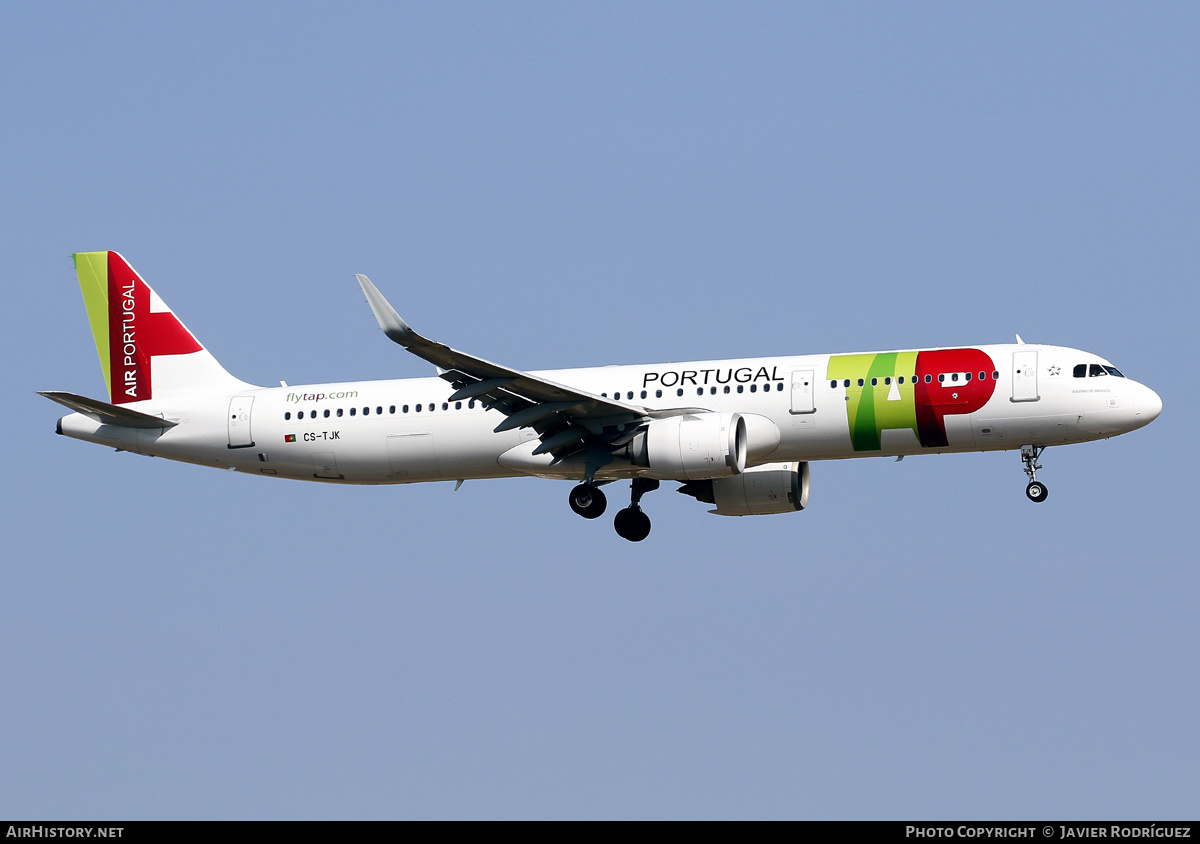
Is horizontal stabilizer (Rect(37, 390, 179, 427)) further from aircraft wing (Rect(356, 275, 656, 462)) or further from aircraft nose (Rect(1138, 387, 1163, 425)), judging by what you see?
Result: aircraft nose (Rect(1138, 387, 1163, 425))

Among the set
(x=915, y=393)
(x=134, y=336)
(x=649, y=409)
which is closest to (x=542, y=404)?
(x=649, y=409)

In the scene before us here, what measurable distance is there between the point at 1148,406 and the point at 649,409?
11840 mm

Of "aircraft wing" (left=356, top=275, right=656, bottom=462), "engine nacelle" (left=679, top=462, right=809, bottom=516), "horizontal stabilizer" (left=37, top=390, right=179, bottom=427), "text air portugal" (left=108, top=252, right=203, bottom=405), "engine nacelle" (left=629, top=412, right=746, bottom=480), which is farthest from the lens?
"text air portugal" (left=108, top=252, right=203, bottom=405)

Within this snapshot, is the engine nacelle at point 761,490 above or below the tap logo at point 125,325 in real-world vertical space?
below

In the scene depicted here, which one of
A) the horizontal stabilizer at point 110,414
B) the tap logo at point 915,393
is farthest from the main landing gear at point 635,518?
the horizontal stabilizer at point 110,414

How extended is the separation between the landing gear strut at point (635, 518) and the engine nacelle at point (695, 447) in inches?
163

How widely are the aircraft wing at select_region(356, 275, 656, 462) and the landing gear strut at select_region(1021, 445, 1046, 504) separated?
29.9 ft

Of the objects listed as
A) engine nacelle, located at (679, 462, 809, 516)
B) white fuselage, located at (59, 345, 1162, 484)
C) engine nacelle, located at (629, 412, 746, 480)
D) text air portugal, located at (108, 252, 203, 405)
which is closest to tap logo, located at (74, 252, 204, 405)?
text air portugal, located at (108, 252, 203, 405)

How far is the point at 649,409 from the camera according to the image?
39.2 meters

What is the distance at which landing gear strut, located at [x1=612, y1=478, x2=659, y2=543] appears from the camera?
4231cm

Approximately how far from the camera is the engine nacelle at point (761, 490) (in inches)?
1649

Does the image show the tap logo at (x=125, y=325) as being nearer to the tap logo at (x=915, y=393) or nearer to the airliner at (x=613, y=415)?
the airliner at (x=613, y=415)

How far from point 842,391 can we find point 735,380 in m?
2.74
